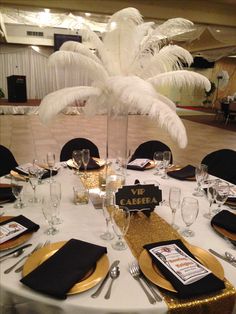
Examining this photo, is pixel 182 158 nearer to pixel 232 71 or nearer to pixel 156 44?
pixel 156 44

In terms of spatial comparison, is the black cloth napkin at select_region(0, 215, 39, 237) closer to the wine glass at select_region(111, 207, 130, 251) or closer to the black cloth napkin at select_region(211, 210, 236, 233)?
the wine glass at select_region(111, 207, 130, 251)

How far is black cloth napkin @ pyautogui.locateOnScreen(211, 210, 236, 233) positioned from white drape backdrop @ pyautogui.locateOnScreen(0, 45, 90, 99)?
14.5m

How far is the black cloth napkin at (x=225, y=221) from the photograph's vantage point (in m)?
1.35

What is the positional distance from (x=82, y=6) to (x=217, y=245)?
4.20m

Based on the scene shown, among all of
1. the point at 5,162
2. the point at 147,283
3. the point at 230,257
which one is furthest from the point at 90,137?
the point at 147,283

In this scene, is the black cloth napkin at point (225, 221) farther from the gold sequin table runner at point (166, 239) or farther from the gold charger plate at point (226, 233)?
the gold sequin table runner at point (166, 239)

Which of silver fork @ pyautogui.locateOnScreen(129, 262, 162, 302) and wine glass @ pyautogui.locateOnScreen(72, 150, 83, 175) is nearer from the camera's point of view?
silver fork @ pyautogui.locateOnScreen(129, 262, 162, 302)

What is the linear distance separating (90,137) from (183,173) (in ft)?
16.3

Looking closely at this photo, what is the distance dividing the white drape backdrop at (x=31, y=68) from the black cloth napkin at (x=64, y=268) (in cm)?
1475

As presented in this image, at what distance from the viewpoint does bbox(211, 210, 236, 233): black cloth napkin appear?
1346 mm

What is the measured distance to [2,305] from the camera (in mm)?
982

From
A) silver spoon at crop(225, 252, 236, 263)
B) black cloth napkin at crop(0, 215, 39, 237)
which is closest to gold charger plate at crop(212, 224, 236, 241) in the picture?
silver spoon at crop(225, 252, 236, 263)

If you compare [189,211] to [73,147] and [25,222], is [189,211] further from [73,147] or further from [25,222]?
[73,147]

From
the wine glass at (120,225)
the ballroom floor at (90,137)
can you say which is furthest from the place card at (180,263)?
the ballroom floor at (90,137)
